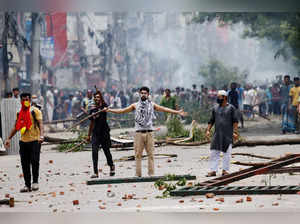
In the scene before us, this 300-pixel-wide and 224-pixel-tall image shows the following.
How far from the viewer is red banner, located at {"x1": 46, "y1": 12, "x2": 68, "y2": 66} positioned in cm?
4617

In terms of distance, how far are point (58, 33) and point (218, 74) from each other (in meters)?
12.6

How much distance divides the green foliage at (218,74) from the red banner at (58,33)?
36.6ft

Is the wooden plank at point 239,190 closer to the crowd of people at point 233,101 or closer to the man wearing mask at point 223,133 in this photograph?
the man wearing mask at point 223,133

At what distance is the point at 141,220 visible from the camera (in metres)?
7.60

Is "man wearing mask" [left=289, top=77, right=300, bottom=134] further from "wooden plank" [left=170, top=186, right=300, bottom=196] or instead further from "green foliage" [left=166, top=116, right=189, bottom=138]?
"wooden plank" [left=170, top=186, right=300, bottom=196]

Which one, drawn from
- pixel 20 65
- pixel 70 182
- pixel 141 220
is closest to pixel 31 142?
pixel 70 182

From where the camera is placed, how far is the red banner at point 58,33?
46175 mm

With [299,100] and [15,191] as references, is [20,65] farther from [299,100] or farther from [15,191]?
[15,191]

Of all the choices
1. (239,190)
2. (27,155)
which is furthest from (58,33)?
(239,190)

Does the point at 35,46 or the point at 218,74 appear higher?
the point at 35,46

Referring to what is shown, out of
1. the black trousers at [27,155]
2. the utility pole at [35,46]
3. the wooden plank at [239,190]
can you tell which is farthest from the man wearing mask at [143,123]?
the utility pole at [35,46]

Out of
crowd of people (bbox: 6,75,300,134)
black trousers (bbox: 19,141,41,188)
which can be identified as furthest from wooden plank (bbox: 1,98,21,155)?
black trousers (bbox: 19,141,41,188)

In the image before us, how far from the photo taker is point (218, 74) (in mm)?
51625

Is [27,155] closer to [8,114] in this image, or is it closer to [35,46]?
[8,114]
